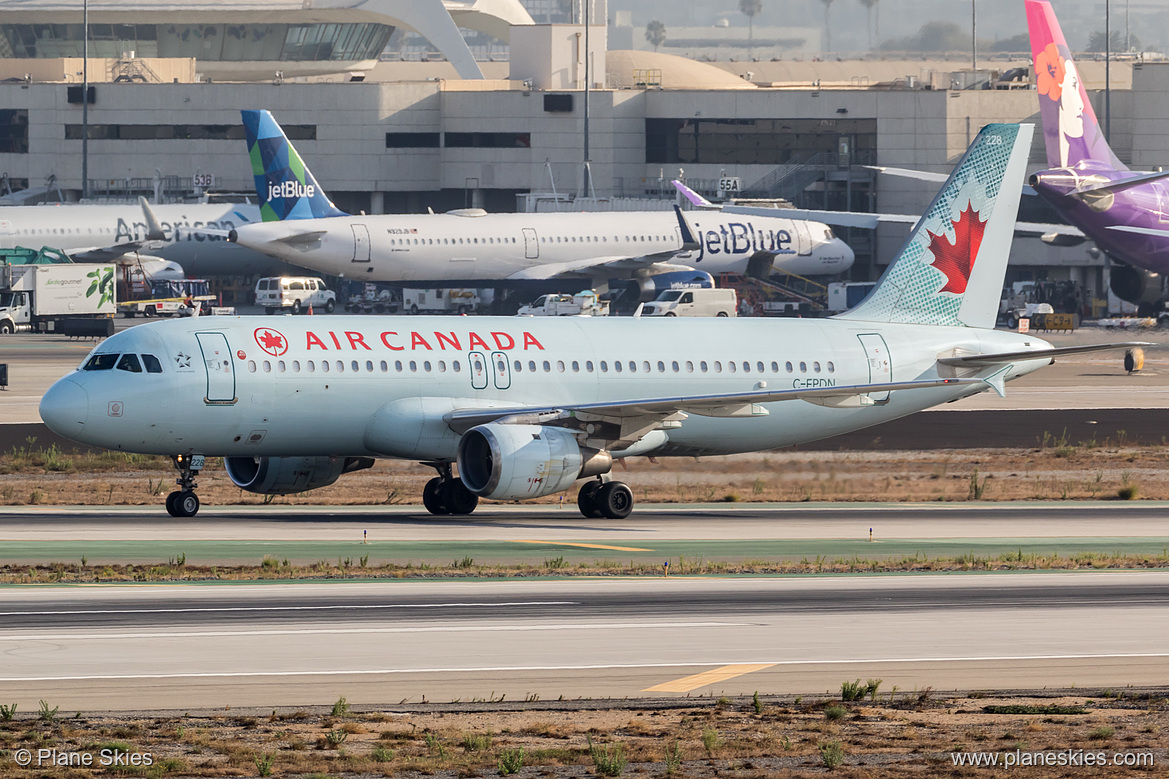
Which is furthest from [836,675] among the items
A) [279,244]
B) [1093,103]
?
[1093,103]

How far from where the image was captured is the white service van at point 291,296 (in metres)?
111

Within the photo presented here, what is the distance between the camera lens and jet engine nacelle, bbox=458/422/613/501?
116ft

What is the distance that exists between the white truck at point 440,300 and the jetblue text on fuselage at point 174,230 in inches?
688

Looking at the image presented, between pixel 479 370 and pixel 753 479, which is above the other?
pixel 479 370

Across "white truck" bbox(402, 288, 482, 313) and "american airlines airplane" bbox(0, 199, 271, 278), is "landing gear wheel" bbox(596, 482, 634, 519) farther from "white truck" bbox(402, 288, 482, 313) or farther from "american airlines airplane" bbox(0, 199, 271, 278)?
"american airlines airplane" bbox(0, 199, 271, 278)

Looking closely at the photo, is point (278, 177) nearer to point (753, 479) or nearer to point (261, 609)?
point (753, 479)

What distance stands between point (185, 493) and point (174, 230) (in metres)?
86.1

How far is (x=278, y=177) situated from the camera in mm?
106000

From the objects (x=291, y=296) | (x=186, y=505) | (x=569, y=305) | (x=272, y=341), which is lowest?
(x=186, y=505)

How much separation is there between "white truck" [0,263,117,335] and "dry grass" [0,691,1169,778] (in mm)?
78653

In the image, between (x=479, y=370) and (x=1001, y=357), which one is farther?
(x=1001, y=357)

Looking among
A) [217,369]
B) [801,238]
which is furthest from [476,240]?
[217,369]

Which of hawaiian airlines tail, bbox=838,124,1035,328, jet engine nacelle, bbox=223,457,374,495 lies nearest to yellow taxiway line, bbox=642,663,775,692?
jet engine nacelle, bbox=223,457,374,495

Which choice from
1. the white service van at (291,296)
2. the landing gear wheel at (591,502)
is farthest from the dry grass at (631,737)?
the white service van at (291,296)
